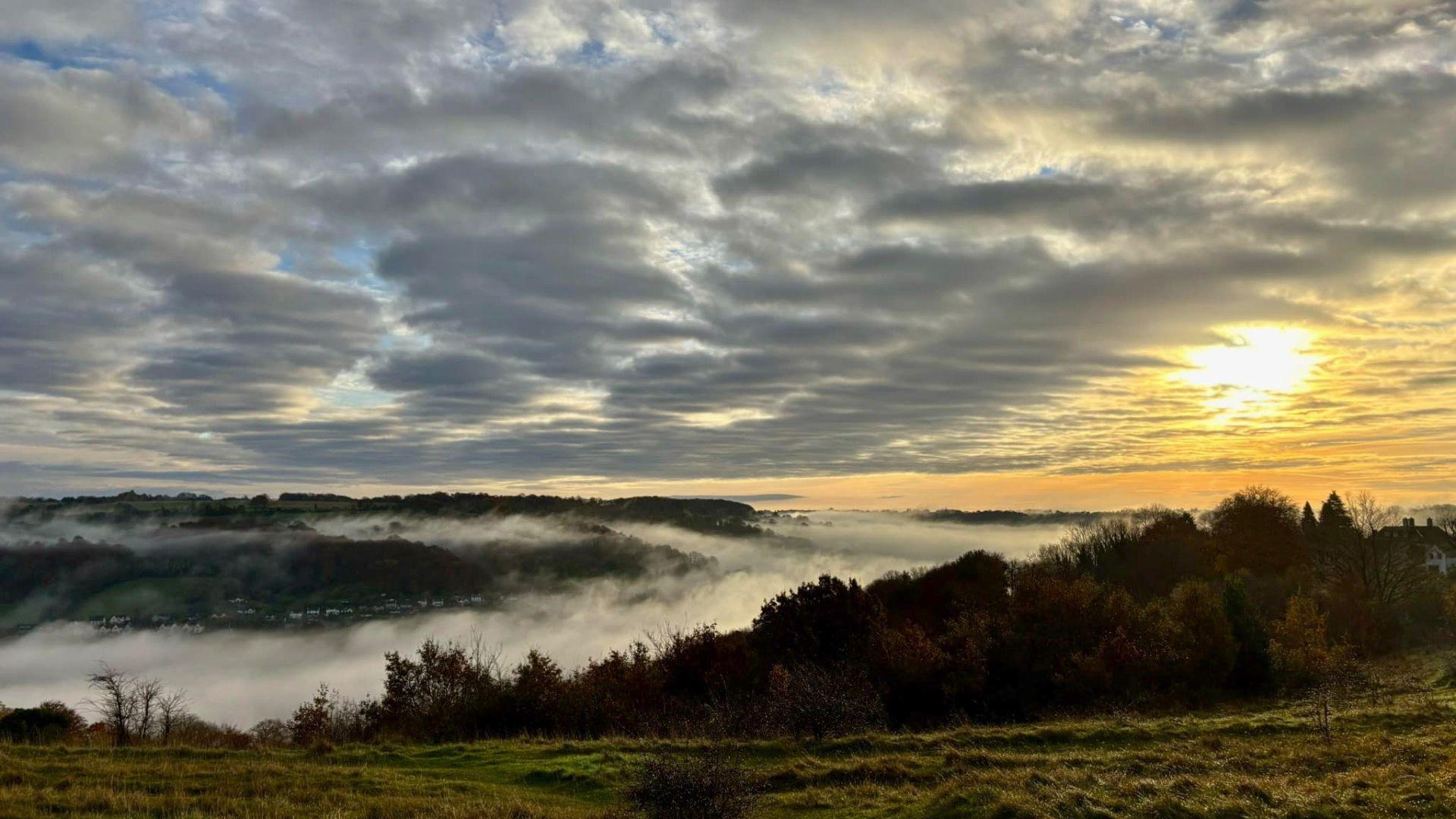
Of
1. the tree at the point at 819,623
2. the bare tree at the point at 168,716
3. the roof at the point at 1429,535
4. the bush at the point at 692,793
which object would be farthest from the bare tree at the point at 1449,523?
the bare tree at the point at 168,716

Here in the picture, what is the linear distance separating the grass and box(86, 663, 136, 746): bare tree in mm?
5622

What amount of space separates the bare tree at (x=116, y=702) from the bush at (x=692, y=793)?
2537cm

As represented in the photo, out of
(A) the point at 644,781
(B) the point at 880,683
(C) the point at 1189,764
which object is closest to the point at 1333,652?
(B) the point at 880,683

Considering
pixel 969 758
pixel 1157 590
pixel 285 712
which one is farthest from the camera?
pixel 285 712

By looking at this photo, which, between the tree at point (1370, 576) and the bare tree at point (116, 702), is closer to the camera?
the bare tree at point (116, 702)

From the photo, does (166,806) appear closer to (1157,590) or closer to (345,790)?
(345,790)

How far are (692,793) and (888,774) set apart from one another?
26.9ft

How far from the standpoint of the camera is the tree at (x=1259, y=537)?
8250cm

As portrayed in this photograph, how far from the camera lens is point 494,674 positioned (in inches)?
1727

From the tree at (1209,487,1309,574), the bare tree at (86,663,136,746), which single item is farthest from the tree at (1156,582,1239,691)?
the bare tree at (86,663,136,746)

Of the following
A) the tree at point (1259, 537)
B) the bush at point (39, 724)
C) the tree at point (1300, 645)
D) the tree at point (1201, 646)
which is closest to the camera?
the bush at point (39, 724)

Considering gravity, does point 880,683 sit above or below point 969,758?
below

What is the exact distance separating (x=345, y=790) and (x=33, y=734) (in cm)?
1973

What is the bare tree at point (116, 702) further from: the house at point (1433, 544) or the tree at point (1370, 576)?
the house at point (1433, 544)
